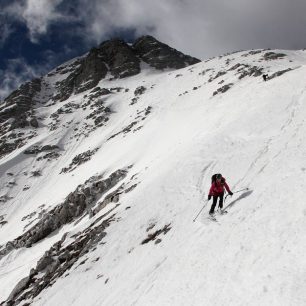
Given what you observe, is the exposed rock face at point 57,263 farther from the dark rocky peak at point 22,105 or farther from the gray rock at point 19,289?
the dark rocky peak at point 22,105

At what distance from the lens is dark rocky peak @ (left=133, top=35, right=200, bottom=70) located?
128 meters

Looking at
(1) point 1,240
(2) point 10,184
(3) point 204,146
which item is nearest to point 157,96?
(2) point 10,184

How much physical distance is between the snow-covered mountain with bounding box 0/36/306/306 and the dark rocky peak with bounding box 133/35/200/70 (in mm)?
60066

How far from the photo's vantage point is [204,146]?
1189 inches

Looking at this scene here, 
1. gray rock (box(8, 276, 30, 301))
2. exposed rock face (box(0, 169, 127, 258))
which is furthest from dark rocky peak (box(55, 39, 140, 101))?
gray rock (box(8, 276, 30, 301))

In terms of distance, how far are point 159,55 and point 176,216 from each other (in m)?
121

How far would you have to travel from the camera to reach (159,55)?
13462 centimetres

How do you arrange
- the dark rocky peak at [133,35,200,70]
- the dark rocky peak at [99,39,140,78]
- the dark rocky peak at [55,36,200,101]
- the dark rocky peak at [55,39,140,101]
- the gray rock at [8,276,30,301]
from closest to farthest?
the gray rock at [8,276,30,301] < the dark rocky peak at [55,39,140,101] < the dark rocky peak at [99,39,140,78] < the dark rocky peak at [55,36,200,101] < the dark rocky peak at [133,35,200,70]

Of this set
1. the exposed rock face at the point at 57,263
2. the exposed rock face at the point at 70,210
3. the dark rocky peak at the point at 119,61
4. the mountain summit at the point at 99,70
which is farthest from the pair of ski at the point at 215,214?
the dark rocky peak at the point at 119,61

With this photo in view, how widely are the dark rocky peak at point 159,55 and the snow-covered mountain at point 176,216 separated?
2365 inches

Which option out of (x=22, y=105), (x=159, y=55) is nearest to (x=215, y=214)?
(x=22, y=105)

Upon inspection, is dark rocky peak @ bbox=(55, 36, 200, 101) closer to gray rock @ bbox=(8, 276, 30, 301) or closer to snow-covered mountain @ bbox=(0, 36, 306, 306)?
snow-covered mountain @ bbox=(0, 36, 306, 306)

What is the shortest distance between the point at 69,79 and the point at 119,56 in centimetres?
2131

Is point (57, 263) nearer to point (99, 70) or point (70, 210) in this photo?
point (70, 210)
